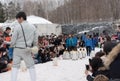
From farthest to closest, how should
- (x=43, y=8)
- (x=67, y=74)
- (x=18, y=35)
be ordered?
(x=43, y=8) → (x=67, y=74) → (x=18, y=35)

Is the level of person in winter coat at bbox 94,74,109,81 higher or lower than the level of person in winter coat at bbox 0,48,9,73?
higher

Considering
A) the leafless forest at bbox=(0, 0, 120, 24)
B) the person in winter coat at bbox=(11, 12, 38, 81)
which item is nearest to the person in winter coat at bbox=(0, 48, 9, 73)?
the person in winter coat at bbox=(11, 12, 38, 81)

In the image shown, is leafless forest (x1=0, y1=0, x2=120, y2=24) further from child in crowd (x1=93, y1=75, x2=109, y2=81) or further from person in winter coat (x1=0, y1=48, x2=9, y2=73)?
child in crowd (x1=93, y1=75, x2=109, y2=81)

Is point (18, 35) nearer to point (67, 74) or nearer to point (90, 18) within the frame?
point (67, 74)

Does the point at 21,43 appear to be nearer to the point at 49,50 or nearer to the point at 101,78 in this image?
the point at 101,78

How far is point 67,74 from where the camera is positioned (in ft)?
38.4

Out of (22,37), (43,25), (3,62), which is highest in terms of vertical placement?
(22,37)

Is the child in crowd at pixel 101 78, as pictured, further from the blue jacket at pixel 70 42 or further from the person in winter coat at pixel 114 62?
the blue jacket at pixel 70 42

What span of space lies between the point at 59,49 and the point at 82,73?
9162 millimetres

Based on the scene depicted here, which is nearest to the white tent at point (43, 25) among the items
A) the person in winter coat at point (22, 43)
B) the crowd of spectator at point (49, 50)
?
the crowd of spectator at point (49, 50)

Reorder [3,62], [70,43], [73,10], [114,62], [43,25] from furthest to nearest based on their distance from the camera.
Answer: [73,10], [43,25], [70,43], [3,62], [114,62]

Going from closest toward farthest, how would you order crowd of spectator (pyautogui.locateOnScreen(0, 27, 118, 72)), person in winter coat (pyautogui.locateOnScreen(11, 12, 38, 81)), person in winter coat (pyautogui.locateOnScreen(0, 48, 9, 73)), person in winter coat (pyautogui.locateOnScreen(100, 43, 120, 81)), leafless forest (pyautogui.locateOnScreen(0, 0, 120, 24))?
person in winter coat (pyautogui.locateOnScreen(100, 43, 120, 81)) < person in winter coat (pyautogui.locateOnScreen(11, 12, 38, 81)) < person in winter coat (pyautogui.locateOnScreen(0, 48, 9, 73)) < crowd of spectator (pyautogui.locateOnScreen(0, 27, 118, 72)) < leafless forest (pyautogui.locateOnScreen(0, 0, 120, 24))

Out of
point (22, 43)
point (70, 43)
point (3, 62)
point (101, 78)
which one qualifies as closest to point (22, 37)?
point (22, 43)

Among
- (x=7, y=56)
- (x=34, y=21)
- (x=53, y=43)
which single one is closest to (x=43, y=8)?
(x=34, y=21)
